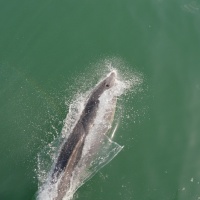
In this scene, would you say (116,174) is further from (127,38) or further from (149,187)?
(127,38)

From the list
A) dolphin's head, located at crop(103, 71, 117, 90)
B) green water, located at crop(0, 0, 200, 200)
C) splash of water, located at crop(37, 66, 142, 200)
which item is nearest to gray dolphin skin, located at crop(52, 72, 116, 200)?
splash of water, located at crop(37, 66, 142, 200)

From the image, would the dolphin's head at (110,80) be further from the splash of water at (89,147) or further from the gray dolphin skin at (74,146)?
the gray dolphin skin at (74,146)

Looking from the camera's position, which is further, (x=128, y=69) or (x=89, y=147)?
(x=128, y=69)

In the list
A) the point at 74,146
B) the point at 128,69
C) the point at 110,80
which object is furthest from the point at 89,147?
the point at 128,69

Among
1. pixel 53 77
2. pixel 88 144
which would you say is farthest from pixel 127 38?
pixel 88 144

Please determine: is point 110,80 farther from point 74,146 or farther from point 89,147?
point 74,146

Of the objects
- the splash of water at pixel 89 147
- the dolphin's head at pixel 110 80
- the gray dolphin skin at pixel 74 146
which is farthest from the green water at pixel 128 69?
the dolphin's head at pixel 110 80
